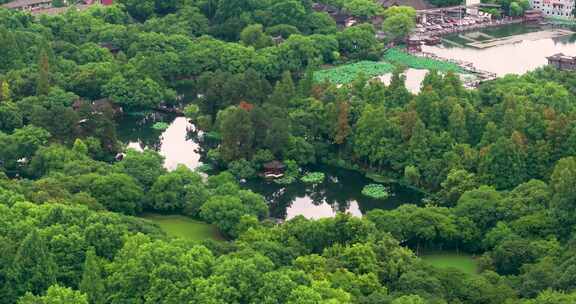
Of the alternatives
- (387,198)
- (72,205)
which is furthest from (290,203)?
(72,205)

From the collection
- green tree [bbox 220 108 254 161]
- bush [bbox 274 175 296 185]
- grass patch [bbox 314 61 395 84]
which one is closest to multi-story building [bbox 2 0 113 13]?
grass patch [bbox 314 61 395 84]

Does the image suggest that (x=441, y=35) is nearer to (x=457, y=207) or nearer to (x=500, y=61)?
(x=500, y=61)

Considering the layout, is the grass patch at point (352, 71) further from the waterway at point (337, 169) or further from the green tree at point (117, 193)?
the green tree at point (117, 193)

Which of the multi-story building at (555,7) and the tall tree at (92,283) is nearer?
the tall tree at (92,283)

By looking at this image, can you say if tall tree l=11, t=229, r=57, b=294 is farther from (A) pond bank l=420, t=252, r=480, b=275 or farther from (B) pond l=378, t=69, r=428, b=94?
(B) pond l=378, t=69, r=428, b=94

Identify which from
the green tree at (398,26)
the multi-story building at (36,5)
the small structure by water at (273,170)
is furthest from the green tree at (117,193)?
the multi-story building at (36,5)

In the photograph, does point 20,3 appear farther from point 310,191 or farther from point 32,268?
point 32,268
